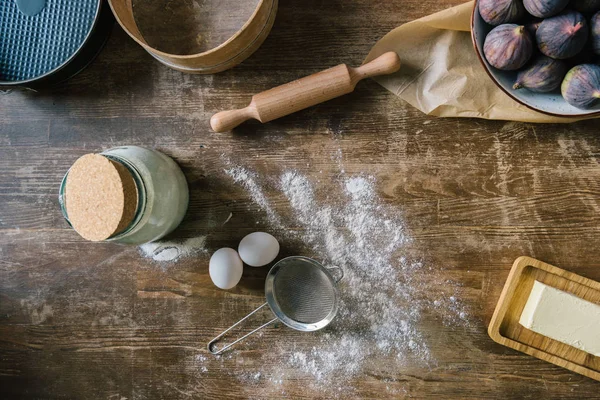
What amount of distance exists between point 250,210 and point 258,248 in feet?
0.27

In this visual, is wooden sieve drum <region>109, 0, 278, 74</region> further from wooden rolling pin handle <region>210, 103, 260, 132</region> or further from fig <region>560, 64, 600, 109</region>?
fig <region>560, 64, 600, 109</region>

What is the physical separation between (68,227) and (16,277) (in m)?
0.14

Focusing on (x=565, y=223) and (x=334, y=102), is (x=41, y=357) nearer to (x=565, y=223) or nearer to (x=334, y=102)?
(x=334, y=102)

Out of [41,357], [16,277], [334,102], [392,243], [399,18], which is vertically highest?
[399,18]

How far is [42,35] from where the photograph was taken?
0.99 meters

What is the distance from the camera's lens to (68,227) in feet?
3.42

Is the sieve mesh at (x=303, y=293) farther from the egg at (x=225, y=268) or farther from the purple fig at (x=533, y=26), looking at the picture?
the purple fig at (x=533, y=26)

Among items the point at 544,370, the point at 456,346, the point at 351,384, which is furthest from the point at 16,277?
the point at 544,370

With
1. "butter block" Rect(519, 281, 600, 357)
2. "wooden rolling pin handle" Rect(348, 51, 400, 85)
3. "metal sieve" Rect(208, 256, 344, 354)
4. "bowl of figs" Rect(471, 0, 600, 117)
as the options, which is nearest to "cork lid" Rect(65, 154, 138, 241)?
"metal sieve" Rect(208, 256, 344, 354)

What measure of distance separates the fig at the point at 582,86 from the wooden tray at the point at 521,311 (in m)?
0.29

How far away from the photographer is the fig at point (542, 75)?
84cm

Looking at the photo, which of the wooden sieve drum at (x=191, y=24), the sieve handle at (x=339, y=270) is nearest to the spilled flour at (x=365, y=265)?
the sieve handle at (x=339, y=270)

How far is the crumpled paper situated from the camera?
3.14 feet

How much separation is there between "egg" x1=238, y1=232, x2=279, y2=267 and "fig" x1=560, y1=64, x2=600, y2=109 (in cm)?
54
